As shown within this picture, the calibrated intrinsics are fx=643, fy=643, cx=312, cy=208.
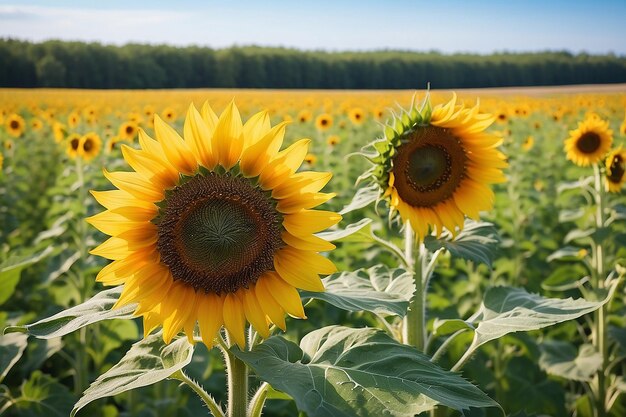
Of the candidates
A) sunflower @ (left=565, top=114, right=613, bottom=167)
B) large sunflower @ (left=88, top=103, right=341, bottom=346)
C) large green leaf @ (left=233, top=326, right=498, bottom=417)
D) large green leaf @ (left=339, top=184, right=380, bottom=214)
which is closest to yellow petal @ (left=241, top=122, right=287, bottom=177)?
large sunflower @ (left=88, top=103, right=341, bottom=346)

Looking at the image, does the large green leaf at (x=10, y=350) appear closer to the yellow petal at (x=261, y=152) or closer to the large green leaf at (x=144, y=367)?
the large green leaf at (x=144, y=367)

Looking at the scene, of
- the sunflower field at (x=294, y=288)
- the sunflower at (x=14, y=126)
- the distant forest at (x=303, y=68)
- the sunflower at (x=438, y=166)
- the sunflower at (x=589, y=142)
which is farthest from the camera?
the distant forest at (x=303, y=68)

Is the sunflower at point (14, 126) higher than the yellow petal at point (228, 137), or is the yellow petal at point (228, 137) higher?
the yellow petal at point (228, 137)

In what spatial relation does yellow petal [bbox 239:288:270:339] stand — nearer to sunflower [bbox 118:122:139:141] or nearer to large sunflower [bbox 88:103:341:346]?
large sunflower [bbox 88:103:341:346]

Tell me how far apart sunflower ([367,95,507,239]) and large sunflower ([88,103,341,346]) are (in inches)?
30.3

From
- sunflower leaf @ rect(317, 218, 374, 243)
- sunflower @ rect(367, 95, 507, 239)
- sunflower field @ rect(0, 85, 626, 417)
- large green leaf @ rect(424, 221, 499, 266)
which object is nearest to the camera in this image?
sunflower field @ rect(0, 85, 626, 417)

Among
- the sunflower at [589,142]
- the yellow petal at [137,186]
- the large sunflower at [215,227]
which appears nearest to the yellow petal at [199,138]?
the large sunflower at [215,227]

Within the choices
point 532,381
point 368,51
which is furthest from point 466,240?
point 368,51

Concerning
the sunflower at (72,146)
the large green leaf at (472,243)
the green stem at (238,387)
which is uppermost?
the large green leaf at (472,243)

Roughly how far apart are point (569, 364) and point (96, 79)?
59.6 m

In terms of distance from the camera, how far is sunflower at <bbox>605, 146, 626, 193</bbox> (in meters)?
4.10

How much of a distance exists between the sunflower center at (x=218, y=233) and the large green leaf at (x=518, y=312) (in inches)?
26.3

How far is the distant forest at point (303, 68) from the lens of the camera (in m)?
58.6

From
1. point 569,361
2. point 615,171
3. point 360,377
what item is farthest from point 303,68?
point 360,377
